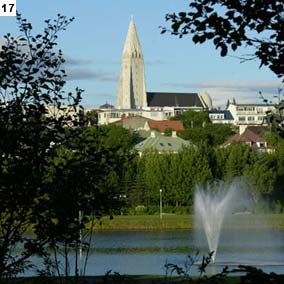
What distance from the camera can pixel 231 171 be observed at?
6312 cm

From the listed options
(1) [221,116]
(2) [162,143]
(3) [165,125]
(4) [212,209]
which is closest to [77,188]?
(4) [212,209]

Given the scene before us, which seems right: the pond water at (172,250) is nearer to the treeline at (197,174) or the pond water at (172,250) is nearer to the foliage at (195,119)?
the treeline at (197,174)

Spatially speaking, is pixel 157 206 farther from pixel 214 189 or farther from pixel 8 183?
pixel 8 183

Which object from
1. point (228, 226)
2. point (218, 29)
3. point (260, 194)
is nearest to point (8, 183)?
point (218, 29)

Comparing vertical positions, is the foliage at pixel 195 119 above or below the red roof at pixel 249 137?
above

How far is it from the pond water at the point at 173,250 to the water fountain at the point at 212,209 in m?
0.44

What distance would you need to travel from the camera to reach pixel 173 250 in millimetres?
31797

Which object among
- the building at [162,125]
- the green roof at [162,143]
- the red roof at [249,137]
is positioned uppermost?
the building at [162,125]

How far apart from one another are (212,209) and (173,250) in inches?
558

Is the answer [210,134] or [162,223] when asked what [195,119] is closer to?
[210,134]

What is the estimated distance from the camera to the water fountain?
38.7m

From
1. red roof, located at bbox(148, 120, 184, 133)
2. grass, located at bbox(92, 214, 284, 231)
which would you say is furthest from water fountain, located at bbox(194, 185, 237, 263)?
red roof, located at bbox(148, 120, 184, 133)

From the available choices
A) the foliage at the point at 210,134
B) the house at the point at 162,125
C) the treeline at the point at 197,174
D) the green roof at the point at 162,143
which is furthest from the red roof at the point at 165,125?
the treeline at the point at 197,174

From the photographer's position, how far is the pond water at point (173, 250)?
2394cm
